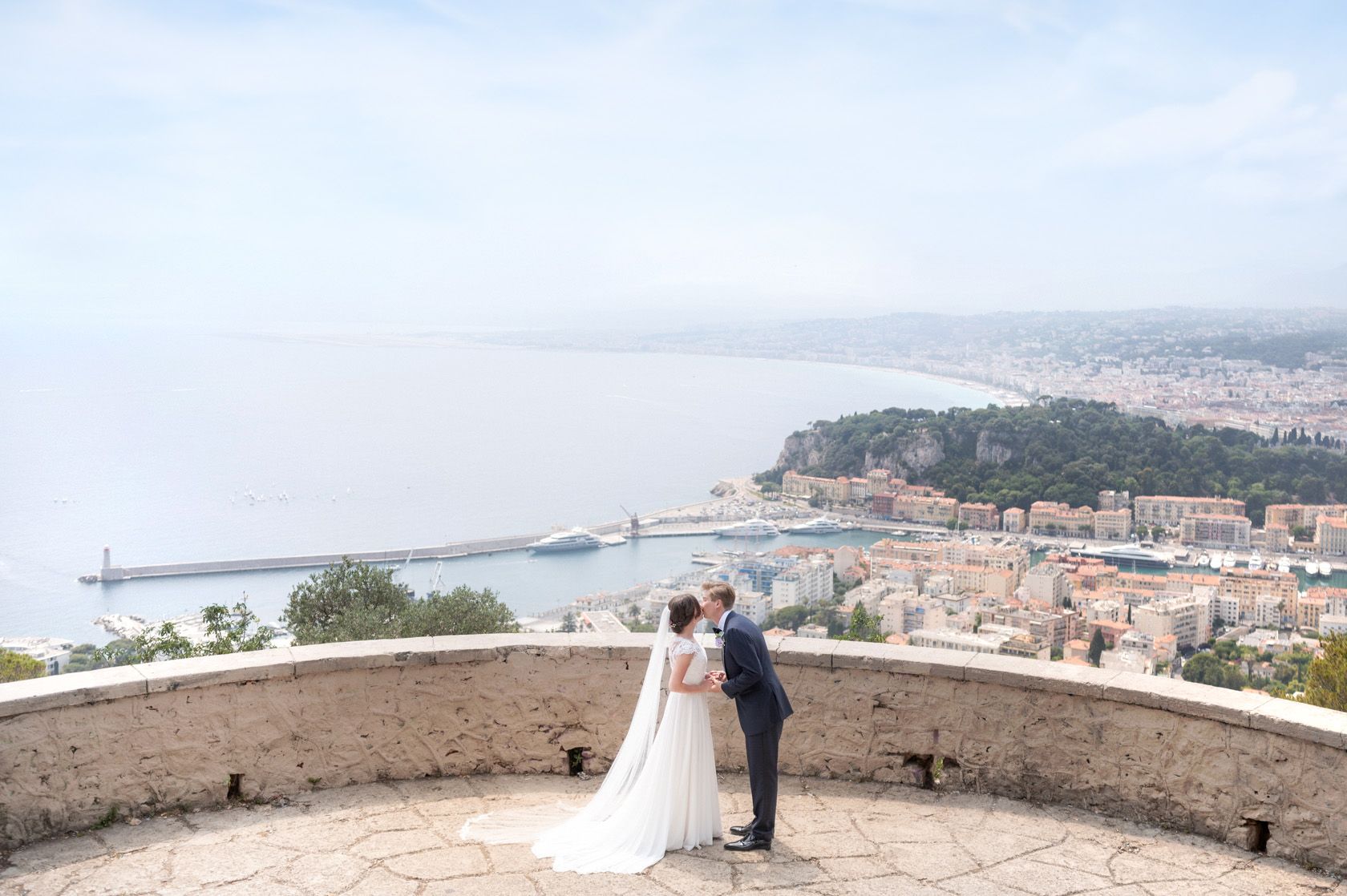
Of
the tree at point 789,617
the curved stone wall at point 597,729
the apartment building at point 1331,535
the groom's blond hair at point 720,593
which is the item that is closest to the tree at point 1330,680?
the curved stone wall at point 597,729

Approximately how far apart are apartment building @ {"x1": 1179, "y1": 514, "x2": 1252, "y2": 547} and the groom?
39.4 metres

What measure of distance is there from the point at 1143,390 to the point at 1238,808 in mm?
51494

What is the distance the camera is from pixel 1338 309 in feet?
182

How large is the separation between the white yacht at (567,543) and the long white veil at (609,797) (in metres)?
37.4

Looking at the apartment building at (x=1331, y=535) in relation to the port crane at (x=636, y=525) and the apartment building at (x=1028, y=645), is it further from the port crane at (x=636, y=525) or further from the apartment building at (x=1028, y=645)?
the port crane at (x=636, y=525)

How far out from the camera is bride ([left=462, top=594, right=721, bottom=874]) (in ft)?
11.9

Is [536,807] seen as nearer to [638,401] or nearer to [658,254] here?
[638,401]

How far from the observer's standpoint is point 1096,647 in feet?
77.4

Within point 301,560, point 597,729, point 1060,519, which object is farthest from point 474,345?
point 597,729

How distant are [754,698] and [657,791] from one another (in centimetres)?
46

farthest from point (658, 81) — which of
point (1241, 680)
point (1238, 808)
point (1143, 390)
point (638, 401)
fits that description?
point (1238, 808)

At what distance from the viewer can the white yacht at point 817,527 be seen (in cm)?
4317

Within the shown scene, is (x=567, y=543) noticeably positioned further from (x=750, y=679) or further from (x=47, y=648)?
(x=750, y=679)

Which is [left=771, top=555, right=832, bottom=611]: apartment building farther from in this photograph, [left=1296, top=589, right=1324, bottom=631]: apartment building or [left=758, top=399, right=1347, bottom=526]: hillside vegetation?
[left=758, top=399, right=1347, bottom=526]: hillside vegetation
